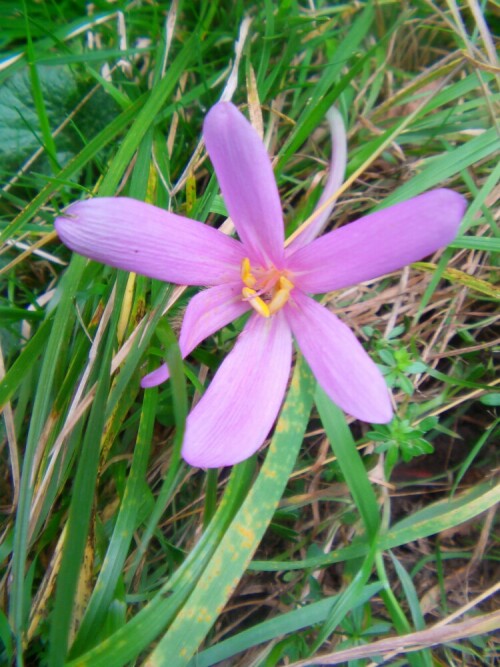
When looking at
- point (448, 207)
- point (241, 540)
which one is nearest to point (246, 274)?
point (448, 207)

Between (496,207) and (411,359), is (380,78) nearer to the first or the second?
(496,207)

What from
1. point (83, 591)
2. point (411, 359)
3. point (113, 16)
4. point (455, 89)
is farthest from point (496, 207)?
point (83, 591)

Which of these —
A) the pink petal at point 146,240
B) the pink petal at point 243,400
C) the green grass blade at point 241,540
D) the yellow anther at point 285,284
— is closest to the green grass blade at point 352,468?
the green grass blade at point 241,540

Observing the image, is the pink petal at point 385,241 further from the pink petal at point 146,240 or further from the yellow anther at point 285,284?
the pink petal at point 146,240

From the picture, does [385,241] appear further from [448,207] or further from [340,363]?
[340,363]

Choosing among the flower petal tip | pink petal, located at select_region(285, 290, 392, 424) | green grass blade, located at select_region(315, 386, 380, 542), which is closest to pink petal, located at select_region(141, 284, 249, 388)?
pink petal, located at select_region(285, 290, 392, 424)

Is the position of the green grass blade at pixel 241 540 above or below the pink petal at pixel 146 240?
below
